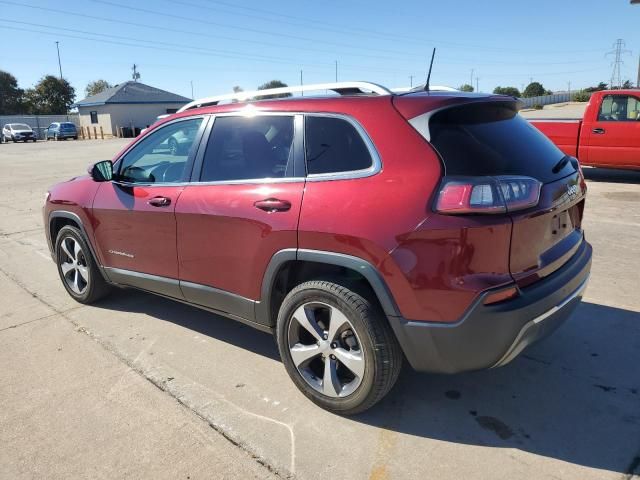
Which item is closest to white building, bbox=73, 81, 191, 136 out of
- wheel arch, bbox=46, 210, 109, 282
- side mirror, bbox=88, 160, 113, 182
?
wheel arch, bbox=46, 210, 109, 282

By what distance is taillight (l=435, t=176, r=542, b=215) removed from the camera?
7.82 feet

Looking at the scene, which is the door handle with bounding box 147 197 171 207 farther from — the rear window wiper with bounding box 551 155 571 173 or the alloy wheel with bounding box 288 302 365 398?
the rear window wiper with bounding box 551 155 571 173

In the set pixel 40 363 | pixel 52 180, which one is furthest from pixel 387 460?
pixel 52 180

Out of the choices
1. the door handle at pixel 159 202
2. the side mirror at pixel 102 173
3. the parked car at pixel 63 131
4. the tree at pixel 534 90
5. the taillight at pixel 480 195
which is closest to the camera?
the taillight at pixel 480 195

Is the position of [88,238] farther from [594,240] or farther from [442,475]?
[594,240]

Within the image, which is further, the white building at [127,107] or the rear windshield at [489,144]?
the white building at [127,107]

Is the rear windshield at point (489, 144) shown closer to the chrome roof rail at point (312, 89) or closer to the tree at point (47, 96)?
the chrome roof rail at point (312, 89)

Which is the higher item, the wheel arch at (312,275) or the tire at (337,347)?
the wheel arch at (312,275)

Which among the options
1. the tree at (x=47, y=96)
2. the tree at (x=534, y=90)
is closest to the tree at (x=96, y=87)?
the tree at (x=47, y=96)

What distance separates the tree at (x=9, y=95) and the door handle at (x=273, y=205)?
3362 inches

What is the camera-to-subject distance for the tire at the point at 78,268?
461 centimetres

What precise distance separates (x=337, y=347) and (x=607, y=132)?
954 centimetres

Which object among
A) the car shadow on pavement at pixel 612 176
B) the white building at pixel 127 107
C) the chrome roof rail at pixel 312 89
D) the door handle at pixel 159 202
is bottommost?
the car shadow on pavement at pixel 612 176

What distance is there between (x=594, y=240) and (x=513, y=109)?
12.8 feet
